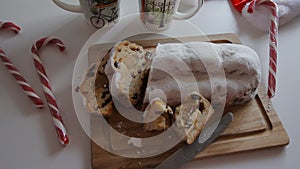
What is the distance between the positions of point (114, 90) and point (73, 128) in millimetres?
128

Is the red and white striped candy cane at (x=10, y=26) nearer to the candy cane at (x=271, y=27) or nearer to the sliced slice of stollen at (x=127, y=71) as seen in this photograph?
the sliced slice of stollen at (x=127, y=71)

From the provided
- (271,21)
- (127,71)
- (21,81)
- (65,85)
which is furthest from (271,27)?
(21,81)

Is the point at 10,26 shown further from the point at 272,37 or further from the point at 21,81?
the point at 272,37

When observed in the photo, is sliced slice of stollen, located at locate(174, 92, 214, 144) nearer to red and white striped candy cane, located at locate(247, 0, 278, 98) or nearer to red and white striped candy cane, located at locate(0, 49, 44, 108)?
red and white striped candy cane, located at locate(247, 0, 278, 98)

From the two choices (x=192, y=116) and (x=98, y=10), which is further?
(x=98, y=10)

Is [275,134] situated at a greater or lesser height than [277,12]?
lesser

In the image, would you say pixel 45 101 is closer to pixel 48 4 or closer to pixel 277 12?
pixel 48 4

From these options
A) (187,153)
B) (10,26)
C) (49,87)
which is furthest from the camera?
(10,26)

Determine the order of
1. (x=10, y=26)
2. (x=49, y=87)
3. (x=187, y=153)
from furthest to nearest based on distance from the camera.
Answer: (x=10, y=26)
(x=49, y=87)
(x=187, y=153)

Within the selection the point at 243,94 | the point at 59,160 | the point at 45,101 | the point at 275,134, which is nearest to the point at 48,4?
the point at 45,101

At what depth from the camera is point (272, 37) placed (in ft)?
2.76

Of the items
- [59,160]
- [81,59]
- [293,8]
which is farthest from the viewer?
[293,8]

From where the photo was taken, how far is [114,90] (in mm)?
715

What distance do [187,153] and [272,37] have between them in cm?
40
